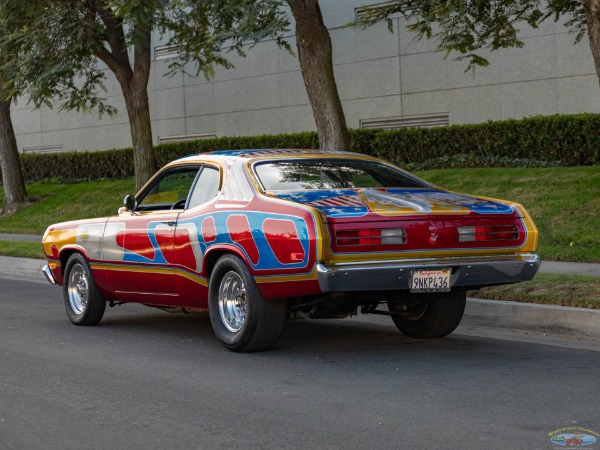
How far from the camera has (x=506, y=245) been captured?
851 cm

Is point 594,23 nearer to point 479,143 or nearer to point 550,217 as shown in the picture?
point 550,217

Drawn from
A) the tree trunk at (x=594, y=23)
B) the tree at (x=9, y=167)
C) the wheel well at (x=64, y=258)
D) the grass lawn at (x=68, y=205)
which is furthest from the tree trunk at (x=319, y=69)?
the tree at (x=9, y=167)

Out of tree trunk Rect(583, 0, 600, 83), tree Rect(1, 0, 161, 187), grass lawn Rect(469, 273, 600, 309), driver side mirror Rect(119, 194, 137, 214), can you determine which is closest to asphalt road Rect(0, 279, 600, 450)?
grass lawn Rect(469, 273, 600, 309)

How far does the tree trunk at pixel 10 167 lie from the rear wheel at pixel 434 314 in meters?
21.3

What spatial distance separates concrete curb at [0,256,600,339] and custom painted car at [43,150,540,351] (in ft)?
2.82

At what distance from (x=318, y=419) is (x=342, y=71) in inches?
803

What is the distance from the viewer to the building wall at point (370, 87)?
2166cm

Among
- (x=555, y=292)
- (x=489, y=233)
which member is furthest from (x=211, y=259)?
(x=555, y=292)

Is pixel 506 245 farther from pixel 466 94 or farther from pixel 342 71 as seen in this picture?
pixel 342 71

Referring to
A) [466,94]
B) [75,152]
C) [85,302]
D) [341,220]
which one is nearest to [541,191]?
[466,94]

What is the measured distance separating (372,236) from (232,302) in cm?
143

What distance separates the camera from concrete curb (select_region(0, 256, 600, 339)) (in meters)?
9.36

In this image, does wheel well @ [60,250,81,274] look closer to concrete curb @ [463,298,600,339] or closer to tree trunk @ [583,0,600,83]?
concrete curb @ [463,298,600,339]

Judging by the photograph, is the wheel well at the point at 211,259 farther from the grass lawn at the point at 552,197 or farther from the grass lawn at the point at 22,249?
the grass lawn at the point at 22,249
